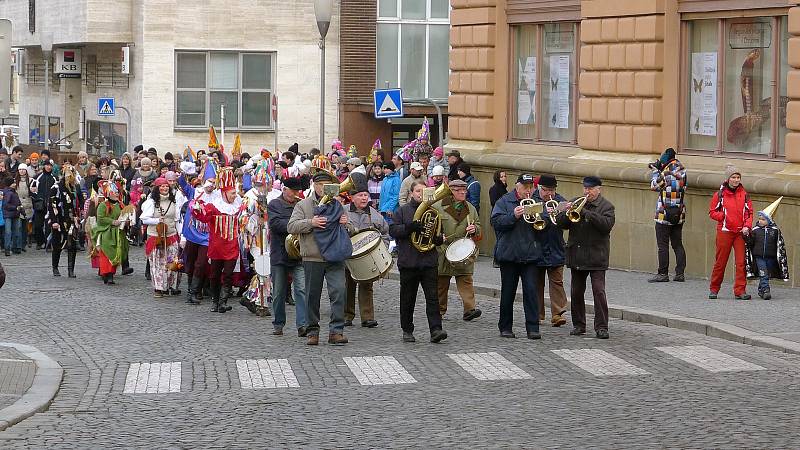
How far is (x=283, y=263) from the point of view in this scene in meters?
17.0

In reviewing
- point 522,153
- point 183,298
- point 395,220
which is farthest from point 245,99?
point 395,220

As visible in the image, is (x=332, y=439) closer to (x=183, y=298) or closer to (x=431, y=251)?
(x=431, y=251)

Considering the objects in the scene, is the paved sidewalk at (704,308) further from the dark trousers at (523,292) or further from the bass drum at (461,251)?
the bass drum at (461,251)

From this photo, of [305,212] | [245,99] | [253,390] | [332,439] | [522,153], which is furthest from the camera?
[245,99]

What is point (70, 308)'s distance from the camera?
20422mm

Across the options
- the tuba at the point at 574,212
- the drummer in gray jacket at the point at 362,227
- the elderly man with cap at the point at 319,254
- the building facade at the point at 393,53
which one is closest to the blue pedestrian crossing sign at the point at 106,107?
the building facade at the point at 393,53

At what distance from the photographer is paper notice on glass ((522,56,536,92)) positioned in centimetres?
2739

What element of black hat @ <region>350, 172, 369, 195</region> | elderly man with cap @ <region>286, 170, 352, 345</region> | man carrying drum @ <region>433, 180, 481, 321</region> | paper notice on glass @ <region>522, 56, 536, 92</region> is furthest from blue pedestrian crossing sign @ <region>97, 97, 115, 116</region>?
elderly man with cap @ <region>286, 170, 352, 345</region>

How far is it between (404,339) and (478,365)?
1972 millimetres

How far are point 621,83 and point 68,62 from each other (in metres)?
29.5

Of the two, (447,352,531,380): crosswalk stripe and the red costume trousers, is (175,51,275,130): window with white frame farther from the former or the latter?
(447,352,531,380): crosswalk stripe

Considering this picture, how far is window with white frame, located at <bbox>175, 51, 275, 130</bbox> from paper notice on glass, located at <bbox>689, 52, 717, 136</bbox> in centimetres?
2529

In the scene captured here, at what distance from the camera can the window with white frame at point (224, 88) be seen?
46781 millimetres

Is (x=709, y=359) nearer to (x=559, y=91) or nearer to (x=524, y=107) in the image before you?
(x=559, y=91)
